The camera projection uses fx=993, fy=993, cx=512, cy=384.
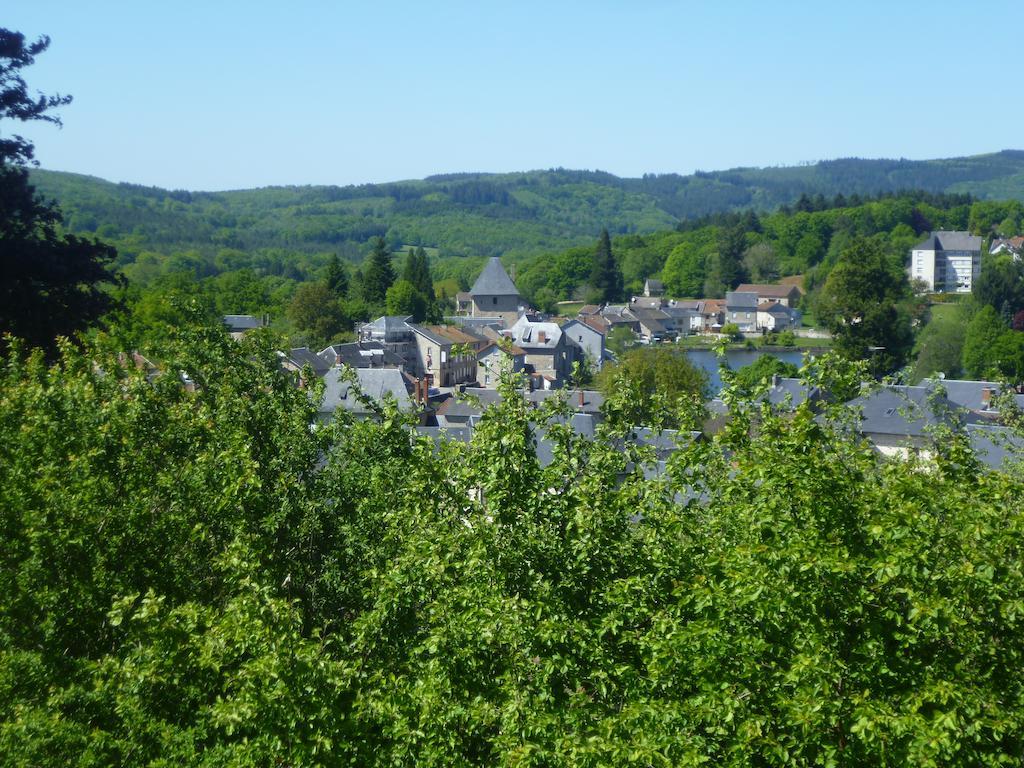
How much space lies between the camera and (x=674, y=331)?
88188 millimetres

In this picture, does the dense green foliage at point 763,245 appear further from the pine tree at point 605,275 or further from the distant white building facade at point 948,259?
the pine tree at point 605,275

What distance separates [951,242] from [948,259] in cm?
183

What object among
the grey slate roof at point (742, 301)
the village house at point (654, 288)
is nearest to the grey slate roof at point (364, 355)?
the grey slate roof at point (742, 301)

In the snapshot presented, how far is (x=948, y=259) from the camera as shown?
105062 millimetres

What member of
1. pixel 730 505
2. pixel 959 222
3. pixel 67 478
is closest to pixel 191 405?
pixel 67 478

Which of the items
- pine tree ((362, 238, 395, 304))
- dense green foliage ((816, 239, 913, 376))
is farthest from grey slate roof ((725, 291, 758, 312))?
dense green foliage ((816, 239, 913, 376))

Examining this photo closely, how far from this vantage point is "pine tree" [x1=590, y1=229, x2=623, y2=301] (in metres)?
101

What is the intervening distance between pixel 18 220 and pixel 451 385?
38567 millimetres

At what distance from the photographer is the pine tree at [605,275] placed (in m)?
101

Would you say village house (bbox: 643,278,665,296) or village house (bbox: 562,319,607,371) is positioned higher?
village house (bbox: 562,319,607,371)

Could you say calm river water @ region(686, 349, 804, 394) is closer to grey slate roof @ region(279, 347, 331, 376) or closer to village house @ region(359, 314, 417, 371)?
village house @ region(359, 314, 417, 371)

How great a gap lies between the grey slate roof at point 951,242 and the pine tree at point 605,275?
108ft

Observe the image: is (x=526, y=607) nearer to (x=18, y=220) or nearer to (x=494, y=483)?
(x=494, y=483)

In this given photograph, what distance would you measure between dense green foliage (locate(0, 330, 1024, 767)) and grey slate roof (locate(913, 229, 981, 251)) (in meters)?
105
